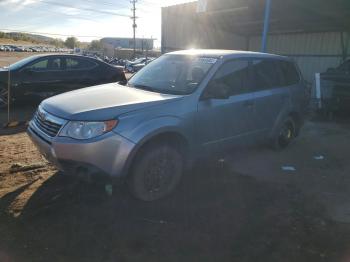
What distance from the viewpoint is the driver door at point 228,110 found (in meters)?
4.64

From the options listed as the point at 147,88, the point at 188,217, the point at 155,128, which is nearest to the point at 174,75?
the point at 147,88

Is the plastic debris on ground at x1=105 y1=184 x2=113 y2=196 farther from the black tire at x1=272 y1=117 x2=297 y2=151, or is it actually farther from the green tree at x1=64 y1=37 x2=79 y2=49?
the green tree at x1=64 y1=37 x2=79 y2=49

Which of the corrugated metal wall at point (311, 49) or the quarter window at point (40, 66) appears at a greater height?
the corrugated metal wall at point (311, 49)

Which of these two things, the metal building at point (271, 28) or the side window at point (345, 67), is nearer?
the side window at point (345, 67)

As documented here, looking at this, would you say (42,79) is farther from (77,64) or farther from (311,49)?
(311,49)

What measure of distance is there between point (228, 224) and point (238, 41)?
52.3ft

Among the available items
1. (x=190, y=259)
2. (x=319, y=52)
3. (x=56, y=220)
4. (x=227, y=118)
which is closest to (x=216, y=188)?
(x=227, y=118)

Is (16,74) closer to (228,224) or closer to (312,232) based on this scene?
(228,224)

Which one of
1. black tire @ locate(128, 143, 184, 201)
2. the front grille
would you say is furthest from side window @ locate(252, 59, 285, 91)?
the front grille

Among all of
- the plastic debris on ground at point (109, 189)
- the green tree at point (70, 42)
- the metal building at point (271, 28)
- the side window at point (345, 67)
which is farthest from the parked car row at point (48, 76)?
the green tree at point (70, 42)

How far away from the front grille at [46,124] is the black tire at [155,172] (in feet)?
3.02

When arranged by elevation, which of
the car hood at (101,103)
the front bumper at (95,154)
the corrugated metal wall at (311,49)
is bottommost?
the front bumper at (95,154)

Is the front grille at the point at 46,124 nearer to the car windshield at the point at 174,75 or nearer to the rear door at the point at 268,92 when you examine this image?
the car windshield at the point at 174,75

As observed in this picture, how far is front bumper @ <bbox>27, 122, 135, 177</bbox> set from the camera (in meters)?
3.69
